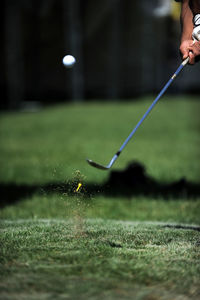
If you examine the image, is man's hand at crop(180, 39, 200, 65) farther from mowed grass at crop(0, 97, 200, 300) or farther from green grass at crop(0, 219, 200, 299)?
green grass at crop(0, 219, 200, 299)

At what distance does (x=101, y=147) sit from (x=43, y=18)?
49.9ft

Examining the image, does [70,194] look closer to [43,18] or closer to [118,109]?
[118,109]

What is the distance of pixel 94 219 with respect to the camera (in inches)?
176

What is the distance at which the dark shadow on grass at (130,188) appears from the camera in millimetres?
5746

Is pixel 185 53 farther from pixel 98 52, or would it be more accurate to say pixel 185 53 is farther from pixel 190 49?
pixel 98 52

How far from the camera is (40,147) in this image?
31.3 ft

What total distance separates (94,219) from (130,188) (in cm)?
170

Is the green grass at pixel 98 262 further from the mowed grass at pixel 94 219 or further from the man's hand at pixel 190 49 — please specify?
the man's hand at pixel 190 49

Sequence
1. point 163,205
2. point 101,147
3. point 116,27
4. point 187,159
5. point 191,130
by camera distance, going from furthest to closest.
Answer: point 116,27, point 191,130, point 101,147, point 187,159, point 163,205

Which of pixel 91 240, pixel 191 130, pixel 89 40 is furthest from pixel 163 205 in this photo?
pixel 89 40

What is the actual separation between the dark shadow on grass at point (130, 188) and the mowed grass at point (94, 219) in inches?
1.0

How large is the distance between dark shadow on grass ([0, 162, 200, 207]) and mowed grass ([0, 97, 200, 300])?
2 cm

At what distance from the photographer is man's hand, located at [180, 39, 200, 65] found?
3564 mm

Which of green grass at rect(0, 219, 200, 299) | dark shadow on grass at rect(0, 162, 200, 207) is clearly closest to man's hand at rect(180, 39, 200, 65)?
green grass at rect(0, 219, 200, 299)
